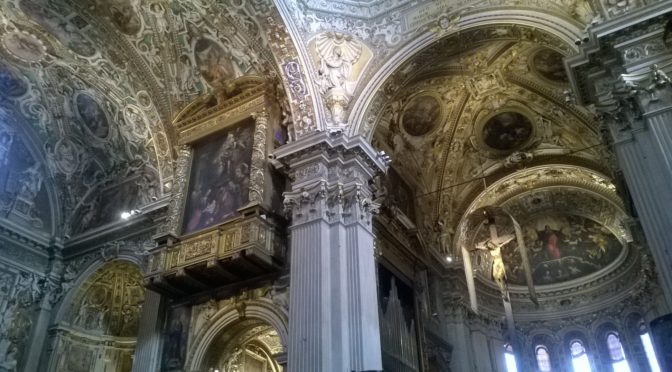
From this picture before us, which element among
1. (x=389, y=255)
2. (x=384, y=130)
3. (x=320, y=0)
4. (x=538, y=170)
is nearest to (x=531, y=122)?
(x=538, y=170)

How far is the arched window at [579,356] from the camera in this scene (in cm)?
1808

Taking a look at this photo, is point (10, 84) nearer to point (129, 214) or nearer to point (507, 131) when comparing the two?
point (129, 214)

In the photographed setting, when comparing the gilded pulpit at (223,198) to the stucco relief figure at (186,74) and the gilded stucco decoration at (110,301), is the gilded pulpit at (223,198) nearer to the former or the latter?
the stucco relief figure at (186,74)

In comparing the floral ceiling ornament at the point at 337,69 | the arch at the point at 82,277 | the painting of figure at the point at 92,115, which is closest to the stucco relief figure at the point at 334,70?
the floral ceiling ornament at the point at 337,69

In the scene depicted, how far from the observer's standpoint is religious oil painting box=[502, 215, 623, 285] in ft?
62.3

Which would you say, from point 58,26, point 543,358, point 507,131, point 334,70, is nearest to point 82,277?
point 58,26

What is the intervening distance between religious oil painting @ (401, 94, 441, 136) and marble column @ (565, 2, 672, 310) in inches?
205

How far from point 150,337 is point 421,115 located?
8.42 metres

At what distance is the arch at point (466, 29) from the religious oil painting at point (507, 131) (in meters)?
4.49

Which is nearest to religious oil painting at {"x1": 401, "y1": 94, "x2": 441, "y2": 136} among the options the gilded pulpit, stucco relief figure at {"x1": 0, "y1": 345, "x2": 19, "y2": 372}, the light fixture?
the gilded pulpit

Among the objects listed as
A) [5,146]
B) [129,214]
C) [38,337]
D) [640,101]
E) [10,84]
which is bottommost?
[38,337]

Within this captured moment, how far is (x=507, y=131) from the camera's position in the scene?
15.3m

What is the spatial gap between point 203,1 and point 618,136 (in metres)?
8.42

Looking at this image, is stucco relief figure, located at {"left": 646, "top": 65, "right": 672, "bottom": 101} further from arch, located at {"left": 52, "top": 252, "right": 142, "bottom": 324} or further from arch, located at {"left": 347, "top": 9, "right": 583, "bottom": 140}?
arch, located at {"left": 52, "top": 252, "right": 142, "bottom": 324}
